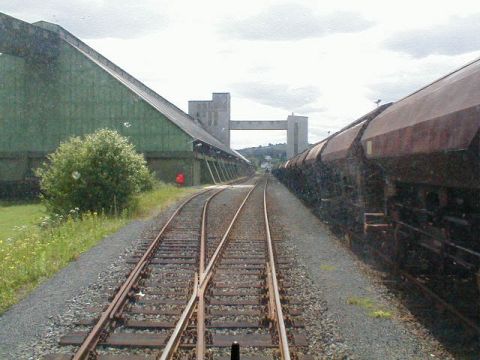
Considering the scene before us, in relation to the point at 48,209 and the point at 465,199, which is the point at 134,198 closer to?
the point at 48,209

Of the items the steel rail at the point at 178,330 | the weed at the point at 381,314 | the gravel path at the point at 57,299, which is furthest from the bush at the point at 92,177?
the weed at the point at 381,314

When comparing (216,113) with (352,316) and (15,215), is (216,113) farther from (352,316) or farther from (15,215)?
(352,316)

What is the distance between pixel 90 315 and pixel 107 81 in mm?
38276

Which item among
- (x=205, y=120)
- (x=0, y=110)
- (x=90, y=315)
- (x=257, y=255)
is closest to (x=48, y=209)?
(x=257, y=255)

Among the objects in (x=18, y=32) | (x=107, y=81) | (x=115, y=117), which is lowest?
(x=115, y=117)

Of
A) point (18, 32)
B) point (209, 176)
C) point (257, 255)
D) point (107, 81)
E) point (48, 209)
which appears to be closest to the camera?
point (257, 255)

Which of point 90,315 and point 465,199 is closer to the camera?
point 465,199

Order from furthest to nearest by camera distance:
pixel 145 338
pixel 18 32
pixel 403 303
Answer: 1. pixel 18 32
2. pixel 403 303
3. pixel 145 338

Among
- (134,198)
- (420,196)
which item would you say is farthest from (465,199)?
(134,198)

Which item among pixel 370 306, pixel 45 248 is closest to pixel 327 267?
pixel 370 306

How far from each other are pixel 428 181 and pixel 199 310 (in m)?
3.29

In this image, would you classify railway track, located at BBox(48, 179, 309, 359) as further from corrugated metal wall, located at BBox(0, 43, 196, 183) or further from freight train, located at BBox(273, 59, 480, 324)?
corrugated metal wall, located at BBox(0, 43, 196, 183)

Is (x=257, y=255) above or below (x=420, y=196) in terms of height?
below

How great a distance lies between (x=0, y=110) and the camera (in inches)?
1734
